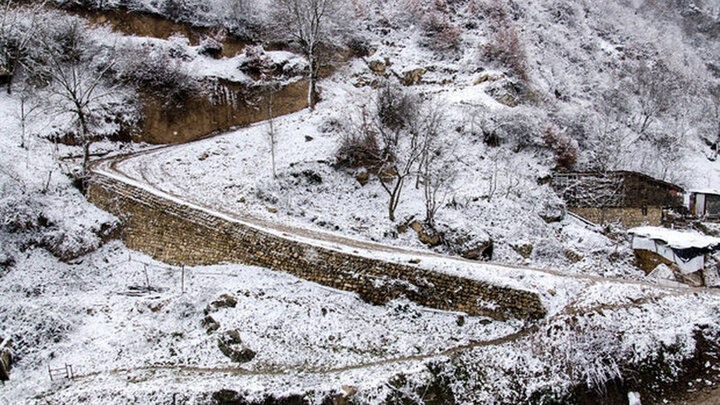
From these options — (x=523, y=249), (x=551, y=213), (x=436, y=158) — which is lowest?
(x=523, y=249)

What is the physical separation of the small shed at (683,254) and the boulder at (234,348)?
17056 millimetres

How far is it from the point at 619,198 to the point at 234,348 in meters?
22.4

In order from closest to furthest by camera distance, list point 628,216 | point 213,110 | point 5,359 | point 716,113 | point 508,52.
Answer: point 5,359 < point 628,216 < point 213,110 < point 508,52 < point 716,113

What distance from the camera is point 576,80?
33.8 m

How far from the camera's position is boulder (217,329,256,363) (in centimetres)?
837

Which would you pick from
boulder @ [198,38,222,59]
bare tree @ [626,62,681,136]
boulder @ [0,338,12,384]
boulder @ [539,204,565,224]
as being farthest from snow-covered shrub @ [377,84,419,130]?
bare tree @ [626,62,681,136]

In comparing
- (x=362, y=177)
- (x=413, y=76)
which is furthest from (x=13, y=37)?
(x=413, y=76)

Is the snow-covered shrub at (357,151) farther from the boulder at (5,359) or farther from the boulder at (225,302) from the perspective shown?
the boulder at (5,359)

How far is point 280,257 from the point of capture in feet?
37.0

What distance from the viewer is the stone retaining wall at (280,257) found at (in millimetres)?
9922

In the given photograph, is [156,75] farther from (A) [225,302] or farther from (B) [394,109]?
(A) [225,302]

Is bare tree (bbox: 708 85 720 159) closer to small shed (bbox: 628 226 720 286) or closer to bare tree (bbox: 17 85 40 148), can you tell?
small shed (bbox: 628 226 720 286)

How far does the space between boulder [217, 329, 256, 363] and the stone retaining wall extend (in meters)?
2.79

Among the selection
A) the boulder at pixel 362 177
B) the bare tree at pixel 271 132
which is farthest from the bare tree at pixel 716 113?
the bare tree at pixel 271 132
